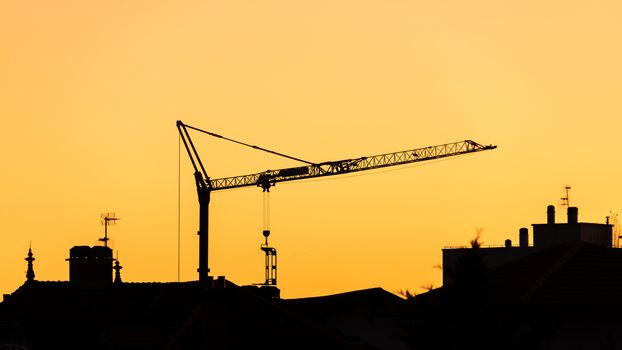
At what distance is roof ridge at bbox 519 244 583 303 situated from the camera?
68250 mm

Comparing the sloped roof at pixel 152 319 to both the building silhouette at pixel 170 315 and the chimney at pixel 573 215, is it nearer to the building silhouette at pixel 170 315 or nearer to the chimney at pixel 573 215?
the building silhouette at pixel 170 315

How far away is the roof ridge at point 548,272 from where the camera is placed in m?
68.2

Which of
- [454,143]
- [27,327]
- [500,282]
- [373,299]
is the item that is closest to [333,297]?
[373,299]

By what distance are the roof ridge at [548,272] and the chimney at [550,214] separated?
2773 inches

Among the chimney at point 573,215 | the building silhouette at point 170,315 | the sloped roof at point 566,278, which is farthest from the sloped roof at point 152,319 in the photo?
the chimney at point 573,215

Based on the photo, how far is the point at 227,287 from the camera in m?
78.2

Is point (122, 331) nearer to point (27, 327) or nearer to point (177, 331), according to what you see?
point (177, 331)

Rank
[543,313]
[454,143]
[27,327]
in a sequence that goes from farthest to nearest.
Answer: [454,143] → [27,327] → [543,313]

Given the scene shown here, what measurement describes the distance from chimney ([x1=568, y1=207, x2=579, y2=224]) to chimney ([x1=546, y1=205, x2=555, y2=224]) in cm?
241

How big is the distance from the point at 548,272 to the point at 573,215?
233 ft

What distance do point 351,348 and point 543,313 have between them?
36.8 feet

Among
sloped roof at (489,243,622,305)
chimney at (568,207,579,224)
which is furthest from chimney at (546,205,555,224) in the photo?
sloped roof at (489,243,622,305)

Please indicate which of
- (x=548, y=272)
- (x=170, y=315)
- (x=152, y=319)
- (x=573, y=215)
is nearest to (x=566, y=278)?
(x=548, y=272)

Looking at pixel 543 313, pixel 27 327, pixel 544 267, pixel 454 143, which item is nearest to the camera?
pixel 543 313
